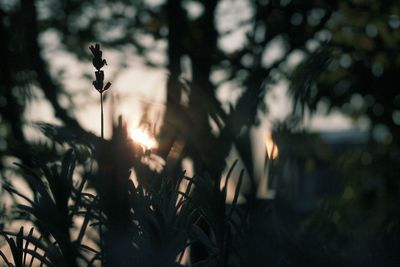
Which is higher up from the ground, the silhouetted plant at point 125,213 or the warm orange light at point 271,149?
the warm orange light at point 271,149

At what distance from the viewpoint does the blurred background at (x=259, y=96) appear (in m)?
1.69

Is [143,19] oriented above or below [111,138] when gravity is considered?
above

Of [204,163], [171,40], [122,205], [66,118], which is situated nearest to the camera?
[122,205]

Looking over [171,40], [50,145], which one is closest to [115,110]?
[50,145]

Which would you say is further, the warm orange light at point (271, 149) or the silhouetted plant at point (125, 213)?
the warm orange light at point (271, 149)

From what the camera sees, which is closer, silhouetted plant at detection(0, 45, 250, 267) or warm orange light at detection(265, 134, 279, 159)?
silhouetted plant at detection(0, 45, 250, 267)

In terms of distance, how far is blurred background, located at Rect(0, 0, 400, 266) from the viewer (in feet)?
5.55

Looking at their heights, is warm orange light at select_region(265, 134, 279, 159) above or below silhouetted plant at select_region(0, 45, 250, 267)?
above

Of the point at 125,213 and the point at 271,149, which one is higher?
the point at 271,149

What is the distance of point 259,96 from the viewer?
A: 1.75 metres

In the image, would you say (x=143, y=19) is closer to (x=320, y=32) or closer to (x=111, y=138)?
(x=320, y=32)

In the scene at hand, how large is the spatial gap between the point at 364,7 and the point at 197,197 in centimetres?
622

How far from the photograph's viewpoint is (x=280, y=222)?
1923mm

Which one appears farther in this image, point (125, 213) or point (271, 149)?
point (271, 149)
